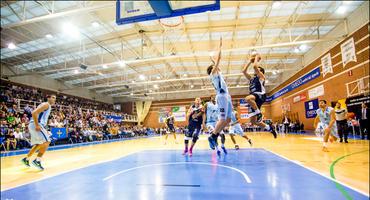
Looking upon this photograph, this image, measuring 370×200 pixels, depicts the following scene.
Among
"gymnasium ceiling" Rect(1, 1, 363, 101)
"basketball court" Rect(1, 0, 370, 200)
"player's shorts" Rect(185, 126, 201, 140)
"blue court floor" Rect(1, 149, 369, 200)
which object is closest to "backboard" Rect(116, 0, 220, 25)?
"basketball court" Rect(1, 0, 370, 200)

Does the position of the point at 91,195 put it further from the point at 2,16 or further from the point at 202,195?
the point at 2,16

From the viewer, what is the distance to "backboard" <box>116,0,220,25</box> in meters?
3.50

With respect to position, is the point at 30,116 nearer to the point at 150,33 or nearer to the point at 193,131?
the point at 150,33

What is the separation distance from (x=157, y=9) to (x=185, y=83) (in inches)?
1043

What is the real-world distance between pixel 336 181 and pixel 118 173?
154 inches

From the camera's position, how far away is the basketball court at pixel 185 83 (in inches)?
126

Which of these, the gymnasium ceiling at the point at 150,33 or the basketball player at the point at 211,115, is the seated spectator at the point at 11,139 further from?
the basketball player at the point at 211,115

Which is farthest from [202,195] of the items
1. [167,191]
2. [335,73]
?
[335,73]

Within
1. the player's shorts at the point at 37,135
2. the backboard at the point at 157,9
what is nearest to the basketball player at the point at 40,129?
the player's shorts at the point at 37,135

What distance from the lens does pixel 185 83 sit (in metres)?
29.6

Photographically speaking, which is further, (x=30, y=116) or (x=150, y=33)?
(x=30, y=116)

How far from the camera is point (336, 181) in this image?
3.26 metres

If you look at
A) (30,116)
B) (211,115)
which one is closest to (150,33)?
(211,115)

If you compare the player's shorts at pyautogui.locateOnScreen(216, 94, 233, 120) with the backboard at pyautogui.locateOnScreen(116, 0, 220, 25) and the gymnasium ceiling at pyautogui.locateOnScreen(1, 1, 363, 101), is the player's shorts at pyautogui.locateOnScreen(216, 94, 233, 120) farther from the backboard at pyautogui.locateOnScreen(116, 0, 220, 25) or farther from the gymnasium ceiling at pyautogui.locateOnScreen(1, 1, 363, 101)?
the gymnasium ceiling at pyautogui.locateOnScreen(1, 1, 363, 101)
